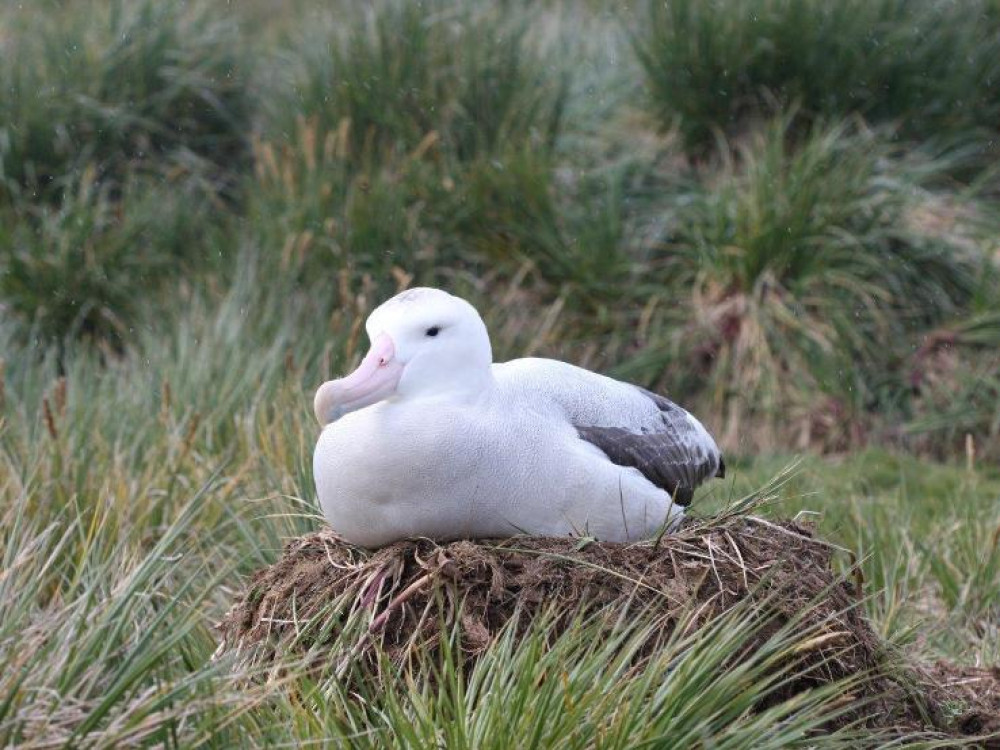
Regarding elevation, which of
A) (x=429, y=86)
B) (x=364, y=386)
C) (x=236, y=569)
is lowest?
(x=236, y=569)

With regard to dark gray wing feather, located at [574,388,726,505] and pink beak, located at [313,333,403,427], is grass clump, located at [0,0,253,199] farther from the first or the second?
pink beak, located at [313,333,403,427]

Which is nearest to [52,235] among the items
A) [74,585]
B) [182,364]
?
[182,364]

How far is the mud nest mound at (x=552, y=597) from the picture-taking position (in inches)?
132

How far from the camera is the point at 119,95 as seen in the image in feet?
30.1

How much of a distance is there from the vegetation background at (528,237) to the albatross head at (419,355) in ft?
3.29

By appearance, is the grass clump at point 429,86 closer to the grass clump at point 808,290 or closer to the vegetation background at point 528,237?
the vegetation background at point 528,237

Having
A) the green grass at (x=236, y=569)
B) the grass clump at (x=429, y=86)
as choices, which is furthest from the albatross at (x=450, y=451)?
the grass clump at (x=429, y=86)

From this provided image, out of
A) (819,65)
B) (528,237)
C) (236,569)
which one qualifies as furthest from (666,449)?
(819,65)

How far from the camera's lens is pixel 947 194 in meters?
8.12

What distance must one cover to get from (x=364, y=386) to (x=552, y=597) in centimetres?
60

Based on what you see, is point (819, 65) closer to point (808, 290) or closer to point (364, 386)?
point (808, 290)

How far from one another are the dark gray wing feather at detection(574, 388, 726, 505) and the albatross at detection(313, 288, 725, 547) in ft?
0.20

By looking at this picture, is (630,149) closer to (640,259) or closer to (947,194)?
(640,259)

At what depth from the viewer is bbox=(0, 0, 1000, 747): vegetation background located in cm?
529
